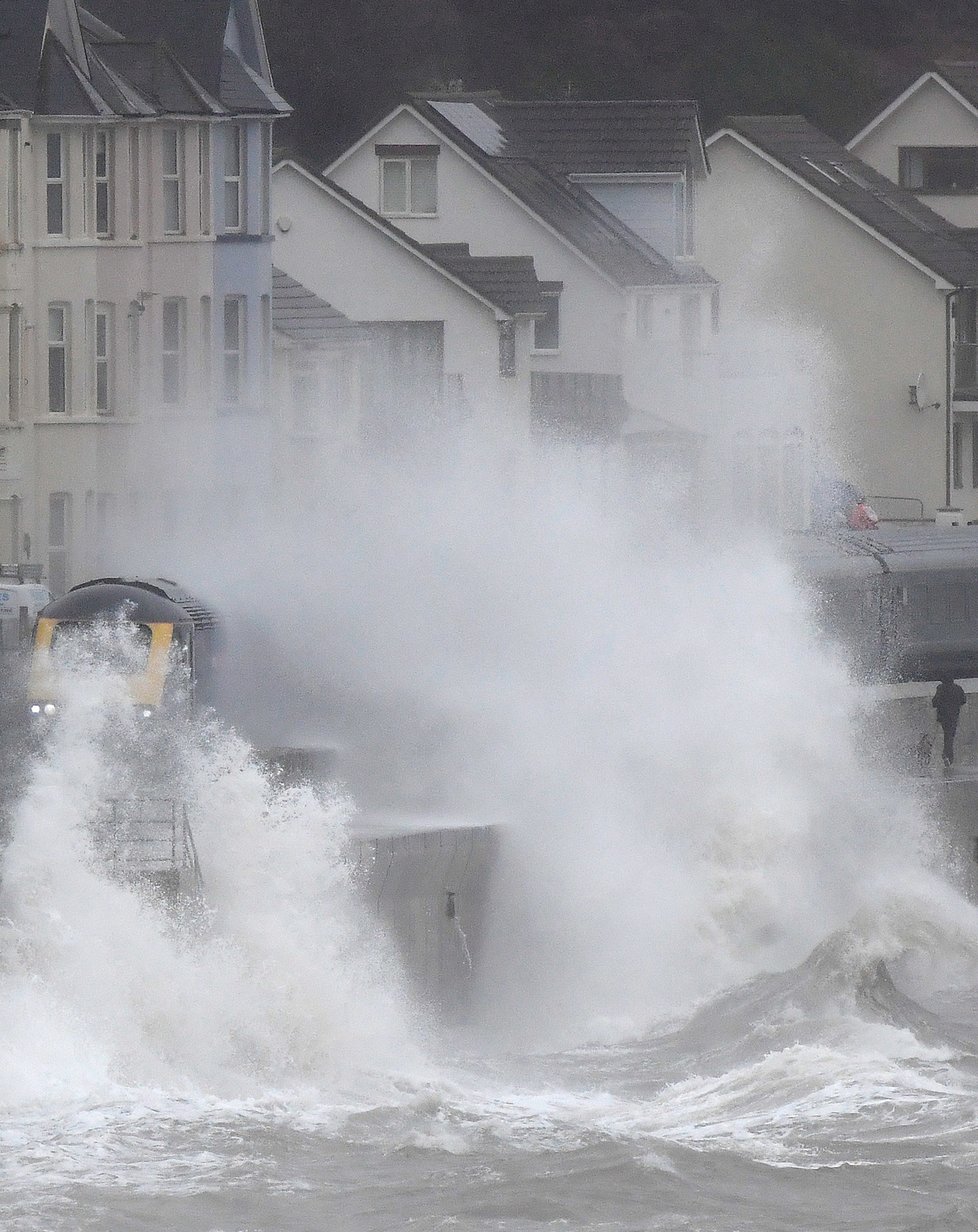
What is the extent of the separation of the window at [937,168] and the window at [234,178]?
83.4 ft

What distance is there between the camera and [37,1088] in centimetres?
2445

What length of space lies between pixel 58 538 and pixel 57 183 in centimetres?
430

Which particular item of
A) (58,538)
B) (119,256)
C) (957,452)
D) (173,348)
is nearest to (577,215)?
(957,452)

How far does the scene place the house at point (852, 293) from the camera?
59.1 meters

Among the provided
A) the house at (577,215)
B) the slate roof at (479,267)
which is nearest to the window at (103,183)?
the slate roof at (479,267)

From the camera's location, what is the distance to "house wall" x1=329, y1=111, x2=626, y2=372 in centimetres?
5209

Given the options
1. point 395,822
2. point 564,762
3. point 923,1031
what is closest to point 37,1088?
point 395,822

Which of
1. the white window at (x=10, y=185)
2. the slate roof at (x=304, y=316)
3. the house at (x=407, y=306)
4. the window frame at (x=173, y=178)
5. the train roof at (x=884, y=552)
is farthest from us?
the house at (x=407, y=306)

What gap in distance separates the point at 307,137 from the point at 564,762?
44650 millimetres

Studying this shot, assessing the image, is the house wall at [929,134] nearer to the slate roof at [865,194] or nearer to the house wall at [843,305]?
the slate roof at [865,194]

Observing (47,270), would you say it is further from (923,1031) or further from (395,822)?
(923,1031)

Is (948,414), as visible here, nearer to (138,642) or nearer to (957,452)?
(957,452)

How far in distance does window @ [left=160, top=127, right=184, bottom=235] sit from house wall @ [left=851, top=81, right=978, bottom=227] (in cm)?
2636

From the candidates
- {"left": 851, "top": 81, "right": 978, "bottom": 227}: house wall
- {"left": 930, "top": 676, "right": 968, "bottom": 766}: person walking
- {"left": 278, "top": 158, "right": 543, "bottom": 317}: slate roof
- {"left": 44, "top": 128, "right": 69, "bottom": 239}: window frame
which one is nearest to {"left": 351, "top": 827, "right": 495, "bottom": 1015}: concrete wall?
{"left": 930, "top": 676, "right": 968, "bottom": 766}: person walking
